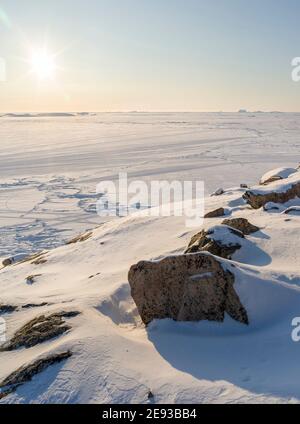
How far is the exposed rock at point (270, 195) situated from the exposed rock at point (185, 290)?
5135mm

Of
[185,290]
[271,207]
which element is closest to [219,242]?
[185,290]

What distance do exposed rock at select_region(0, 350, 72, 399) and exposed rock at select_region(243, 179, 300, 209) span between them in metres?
6.37

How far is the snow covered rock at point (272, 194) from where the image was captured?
9.38m

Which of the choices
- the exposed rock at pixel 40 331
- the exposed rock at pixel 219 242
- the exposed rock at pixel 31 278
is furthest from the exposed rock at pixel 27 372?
the exposed rock at pixel 31 278

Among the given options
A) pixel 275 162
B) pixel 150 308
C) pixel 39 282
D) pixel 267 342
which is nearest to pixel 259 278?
pixel 267 342

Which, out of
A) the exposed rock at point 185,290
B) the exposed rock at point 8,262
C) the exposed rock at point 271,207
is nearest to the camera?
the exposed rock at point 185,290

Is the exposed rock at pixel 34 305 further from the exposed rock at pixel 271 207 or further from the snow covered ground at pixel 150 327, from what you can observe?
the exposed rock at pixel 271 207

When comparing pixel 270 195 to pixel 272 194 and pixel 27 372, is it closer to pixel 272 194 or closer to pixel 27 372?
pixel 272 194

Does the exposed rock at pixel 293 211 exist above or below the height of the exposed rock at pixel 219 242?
above

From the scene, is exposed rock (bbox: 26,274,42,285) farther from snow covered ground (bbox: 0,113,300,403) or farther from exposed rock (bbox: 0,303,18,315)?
exposed rock (bbox: 0,303,18,315)

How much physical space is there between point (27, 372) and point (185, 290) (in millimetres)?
1775

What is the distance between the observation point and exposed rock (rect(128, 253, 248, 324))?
4406 mm

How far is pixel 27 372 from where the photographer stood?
13.1 feet
